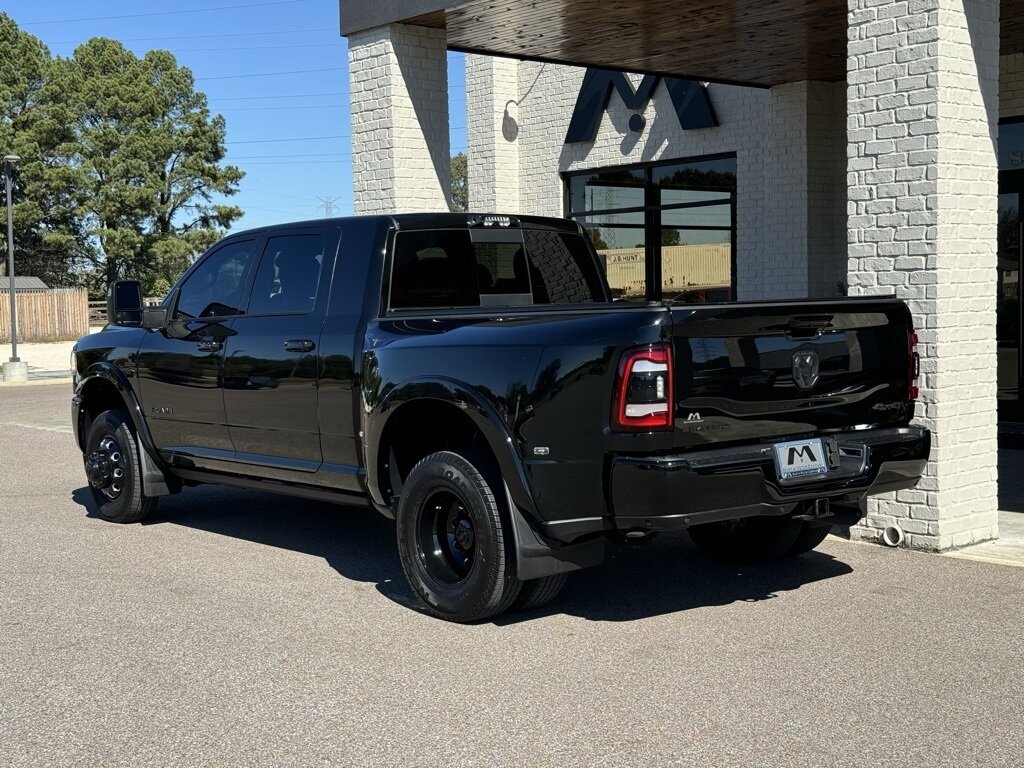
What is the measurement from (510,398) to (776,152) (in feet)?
33.0

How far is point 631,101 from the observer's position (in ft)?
54.5

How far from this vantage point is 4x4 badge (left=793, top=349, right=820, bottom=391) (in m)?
5.82

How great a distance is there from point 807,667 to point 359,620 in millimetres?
2180

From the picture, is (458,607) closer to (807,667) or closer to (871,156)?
(807,667)

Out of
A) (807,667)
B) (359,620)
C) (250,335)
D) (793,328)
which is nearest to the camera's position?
(807,667)

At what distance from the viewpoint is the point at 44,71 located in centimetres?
6259

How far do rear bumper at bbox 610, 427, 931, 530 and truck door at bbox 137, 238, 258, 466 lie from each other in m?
3.31

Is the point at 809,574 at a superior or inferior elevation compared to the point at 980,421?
inferior

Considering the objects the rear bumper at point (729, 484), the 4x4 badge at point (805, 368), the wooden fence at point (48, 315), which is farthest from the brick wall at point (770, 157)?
the wooden fence at point (48, 315)

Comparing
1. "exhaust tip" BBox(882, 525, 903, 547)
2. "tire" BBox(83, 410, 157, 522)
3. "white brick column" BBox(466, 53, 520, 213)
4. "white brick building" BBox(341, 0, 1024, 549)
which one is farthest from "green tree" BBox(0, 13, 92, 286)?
"exhaust tip" BBox(882, 525, 903, 547)

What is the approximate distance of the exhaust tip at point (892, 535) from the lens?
7.77 meters

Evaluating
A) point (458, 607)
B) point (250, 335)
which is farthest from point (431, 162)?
point (458, 607)

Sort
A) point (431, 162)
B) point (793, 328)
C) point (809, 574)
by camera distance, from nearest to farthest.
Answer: point (793, 328) < point (809, 574) < point (431, 162)

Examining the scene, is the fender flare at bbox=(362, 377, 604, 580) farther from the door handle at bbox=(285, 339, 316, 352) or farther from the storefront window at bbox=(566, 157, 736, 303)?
the storefront window at bbox=(566, 157, 736, 303)
